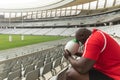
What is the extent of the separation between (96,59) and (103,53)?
143 mm

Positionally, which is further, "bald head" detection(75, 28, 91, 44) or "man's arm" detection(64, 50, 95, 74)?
"bald head" detection(75, 28, 91, 44)

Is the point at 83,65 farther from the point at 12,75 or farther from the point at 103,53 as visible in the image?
the point at 12,75

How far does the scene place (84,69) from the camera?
341cm

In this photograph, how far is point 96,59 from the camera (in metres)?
3.35

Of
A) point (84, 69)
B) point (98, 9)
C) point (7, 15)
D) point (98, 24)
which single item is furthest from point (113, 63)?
point (7, 15)

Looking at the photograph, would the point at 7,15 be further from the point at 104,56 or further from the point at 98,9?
the point at 104,56

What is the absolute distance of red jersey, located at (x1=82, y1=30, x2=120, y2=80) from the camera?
3311 mm

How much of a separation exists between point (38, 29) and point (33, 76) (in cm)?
6919

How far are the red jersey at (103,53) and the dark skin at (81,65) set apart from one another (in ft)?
0.28

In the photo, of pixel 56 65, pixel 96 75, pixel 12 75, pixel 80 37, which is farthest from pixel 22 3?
pixel 96 75

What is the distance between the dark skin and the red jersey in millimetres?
84

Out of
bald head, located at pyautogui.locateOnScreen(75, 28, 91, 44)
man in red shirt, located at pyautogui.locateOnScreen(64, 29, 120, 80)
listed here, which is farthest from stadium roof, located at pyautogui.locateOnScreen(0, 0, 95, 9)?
man in red shirt, located at pyautogui.locateOnScreen(64, 29, 120, 80)

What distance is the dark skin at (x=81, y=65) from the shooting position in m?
3.37

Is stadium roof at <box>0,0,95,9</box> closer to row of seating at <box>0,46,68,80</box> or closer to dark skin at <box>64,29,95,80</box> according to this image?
row of seating at <box>0,46,68,80</box>
